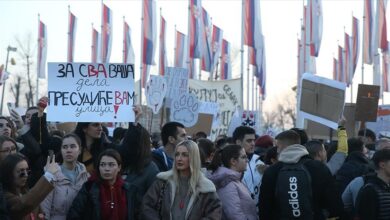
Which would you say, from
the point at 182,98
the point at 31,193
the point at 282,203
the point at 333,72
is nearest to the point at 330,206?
the point at 282,203

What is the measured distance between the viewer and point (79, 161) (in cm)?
855

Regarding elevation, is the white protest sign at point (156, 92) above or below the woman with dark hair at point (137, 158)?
above

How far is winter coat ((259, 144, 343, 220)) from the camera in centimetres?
811

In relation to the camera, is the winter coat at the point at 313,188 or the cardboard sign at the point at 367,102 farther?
the cardboard sign at the point at 367,102

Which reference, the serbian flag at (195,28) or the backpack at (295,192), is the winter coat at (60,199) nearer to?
the backpack at (295,192)

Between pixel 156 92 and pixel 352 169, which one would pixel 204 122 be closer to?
pixel 156 92

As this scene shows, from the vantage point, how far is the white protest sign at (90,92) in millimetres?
8727

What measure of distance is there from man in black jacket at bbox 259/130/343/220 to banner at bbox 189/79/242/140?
1767cm

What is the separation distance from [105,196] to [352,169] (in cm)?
352

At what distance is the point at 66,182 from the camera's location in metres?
7.67

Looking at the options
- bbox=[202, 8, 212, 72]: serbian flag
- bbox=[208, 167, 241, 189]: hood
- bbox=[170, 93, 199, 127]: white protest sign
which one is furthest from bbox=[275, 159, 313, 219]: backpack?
bbox=[202, 8, 212, 72]: serbian flag

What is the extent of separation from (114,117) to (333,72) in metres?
39.5

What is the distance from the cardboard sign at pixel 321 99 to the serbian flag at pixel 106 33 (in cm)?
2509

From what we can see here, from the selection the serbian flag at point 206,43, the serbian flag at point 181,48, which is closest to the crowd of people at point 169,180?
the serbian flag at point 206,43
